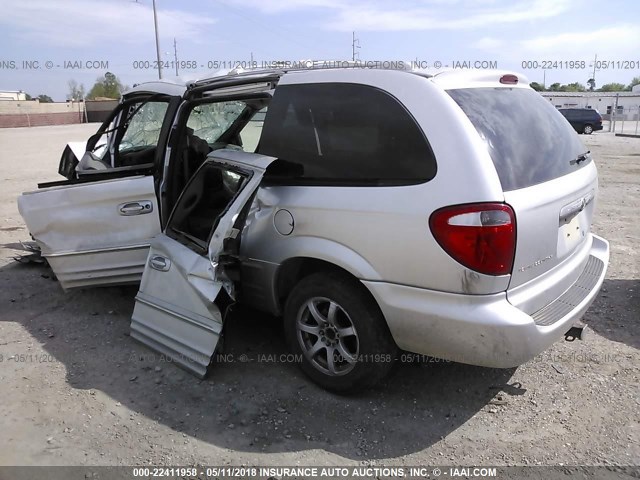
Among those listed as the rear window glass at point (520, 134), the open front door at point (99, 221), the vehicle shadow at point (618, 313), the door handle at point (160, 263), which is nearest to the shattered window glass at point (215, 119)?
the open front door at point (99, 221)

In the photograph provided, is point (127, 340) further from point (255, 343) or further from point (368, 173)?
point (368, 173)

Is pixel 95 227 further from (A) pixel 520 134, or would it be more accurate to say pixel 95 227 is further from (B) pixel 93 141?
(A) pixel 520 134

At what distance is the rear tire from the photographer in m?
3.12

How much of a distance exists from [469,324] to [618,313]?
2.56 metres

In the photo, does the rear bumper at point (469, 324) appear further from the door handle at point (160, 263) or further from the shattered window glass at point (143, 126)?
the shattered window glass at point (143, 126)

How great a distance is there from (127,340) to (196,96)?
204cm

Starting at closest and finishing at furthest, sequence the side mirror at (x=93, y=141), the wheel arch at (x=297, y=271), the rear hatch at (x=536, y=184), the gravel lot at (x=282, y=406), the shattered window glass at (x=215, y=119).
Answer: the rear hatch at (x=536, y=184) → the gravel lot at (x=282, y=406) → the wheel arch at (x=297, y=271) → the shattered window glass at (x=215, y=119) → the side mirror at (x=93, y=141)

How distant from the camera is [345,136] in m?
3.21

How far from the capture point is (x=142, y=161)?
5.34 m

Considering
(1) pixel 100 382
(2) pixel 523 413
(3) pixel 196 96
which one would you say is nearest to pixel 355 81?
(3) pixel 196 96

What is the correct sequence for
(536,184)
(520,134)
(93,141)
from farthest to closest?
(93,141) < (520,134) < (536,184)

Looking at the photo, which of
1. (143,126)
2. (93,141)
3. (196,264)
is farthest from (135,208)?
(93,141)

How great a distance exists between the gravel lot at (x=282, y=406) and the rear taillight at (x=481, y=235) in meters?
1.06

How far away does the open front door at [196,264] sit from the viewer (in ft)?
11.3
